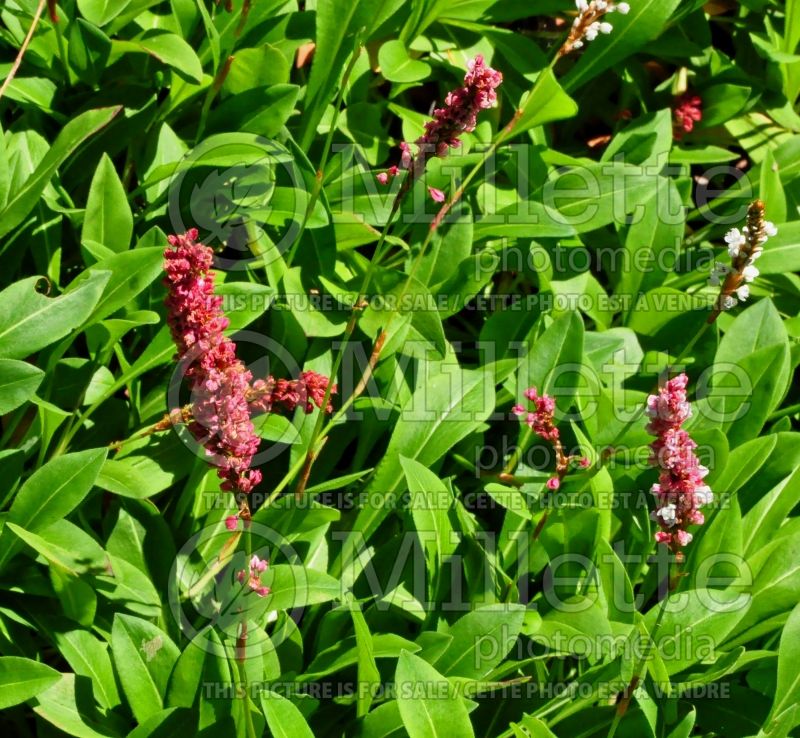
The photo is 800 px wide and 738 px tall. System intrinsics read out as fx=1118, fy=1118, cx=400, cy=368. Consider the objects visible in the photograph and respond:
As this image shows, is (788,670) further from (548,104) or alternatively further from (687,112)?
(687,112)

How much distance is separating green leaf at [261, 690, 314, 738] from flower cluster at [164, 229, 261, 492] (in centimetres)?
38

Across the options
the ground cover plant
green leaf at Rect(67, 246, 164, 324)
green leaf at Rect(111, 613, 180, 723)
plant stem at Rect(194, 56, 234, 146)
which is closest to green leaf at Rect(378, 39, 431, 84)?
the ground cover plant

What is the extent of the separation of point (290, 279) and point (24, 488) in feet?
2.21

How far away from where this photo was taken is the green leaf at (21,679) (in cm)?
170

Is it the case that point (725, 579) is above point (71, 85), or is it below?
below

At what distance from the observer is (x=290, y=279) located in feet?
7.23

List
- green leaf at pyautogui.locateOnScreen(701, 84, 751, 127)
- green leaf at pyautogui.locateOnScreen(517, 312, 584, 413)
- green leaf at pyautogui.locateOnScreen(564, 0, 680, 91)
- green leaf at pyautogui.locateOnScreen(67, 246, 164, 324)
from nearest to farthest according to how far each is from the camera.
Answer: green leaf at pyautogui.locateOnScreen(67, 246, 164, 324), green leaf at pyautogui.locateOnScreen(517, 312, 584, 413), green leaf at pyautogui.locateOnScreen(564, 0, 680, 91), green leaf at pyautogui.locateOnScreen(701, 84, 751, 127)

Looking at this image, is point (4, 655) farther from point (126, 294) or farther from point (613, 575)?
point (613, 575)

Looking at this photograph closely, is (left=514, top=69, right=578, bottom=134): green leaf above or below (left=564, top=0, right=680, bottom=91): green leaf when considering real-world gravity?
below

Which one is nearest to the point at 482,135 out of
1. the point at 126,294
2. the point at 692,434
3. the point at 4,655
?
the point at 692,434

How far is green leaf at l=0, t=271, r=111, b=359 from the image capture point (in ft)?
6.03

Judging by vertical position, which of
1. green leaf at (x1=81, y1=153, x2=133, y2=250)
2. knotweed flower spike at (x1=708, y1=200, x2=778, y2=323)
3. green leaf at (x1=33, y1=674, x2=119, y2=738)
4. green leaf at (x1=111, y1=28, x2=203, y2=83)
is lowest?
green leaf at (x1=33, y1=674, x2=119, y2=738)

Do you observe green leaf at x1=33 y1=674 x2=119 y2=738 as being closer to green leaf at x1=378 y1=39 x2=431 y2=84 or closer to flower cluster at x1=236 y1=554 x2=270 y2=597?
flower cluster at x1=236 y1=554 x2=270 y2=597

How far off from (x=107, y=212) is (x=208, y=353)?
65 centimetres
